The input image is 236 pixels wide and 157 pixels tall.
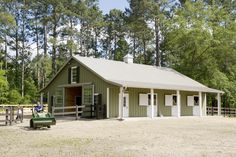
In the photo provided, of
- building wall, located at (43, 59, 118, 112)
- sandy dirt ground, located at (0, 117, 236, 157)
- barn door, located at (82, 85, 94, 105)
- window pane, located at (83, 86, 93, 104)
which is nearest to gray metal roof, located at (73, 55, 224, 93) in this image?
building wall, located at (43, 59, 118, 112)

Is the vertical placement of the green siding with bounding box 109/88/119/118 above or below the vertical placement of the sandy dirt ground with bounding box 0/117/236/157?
above

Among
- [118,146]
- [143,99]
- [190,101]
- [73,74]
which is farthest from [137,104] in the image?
[118,146]

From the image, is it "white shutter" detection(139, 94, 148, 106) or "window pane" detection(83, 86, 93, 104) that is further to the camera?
"white shutter" detection(139, 94, 148, 106)

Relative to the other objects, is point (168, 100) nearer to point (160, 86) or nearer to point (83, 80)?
point (160, 86)

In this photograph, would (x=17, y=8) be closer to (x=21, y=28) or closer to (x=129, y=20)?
(x=21, y=28)

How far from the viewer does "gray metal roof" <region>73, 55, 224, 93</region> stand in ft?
82.4

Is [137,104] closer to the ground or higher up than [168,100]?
closer to the ground

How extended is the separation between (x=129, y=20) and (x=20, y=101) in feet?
63.3

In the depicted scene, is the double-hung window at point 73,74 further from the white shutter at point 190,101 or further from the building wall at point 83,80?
the white shutter at point 190,101

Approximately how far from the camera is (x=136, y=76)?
27656 mm

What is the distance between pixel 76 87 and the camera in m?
28.8

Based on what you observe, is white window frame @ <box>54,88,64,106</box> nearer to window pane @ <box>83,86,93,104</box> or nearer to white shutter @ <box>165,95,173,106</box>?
window pane @ <box>83,86,93,104</box>

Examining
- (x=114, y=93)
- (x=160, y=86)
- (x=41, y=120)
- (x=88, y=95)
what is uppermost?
(x=160, y=86)

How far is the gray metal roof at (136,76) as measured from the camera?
25114mm
